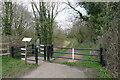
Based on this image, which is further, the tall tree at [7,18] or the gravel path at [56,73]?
the tall tree at [7,18]

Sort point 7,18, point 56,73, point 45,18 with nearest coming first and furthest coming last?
point 56,73 < point 7,18 < point 45,18

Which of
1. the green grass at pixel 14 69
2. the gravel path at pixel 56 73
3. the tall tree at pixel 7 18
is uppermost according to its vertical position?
the tall tree at pixel 7 18

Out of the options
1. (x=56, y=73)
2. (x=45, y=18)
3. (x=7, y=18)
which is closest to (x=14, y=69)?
(x=56, y=73)

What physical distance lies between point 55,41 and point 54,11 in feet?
14.1

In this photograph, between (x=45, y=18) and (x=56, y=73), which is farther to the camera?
(x=45, y=18)

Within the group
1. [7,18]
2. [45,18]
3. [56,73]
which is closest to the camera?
[56,73]

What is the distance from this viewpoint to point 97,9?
873 centimetres

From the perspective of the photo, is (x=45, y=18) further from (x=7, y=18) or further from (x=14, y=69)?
(x=14, y=69)

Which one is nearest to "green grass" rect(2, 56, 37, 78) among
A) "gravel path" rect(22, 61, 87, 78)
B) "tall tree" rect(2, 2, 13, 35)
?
"gravel path" rect(22, 61, 87, 78)

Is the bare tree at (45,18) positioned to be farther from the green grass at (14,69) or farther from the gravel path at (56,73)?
the gravel path at (56,73)

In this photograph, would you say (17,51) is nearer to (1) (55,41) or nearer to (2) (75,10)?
(1) (55,41)

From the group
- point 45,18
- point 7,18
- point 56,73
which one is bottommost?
point 56,73

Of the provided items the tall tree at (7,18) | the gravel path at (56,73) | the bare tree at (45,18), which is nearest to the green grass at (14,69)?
the gravel path at (56,73)

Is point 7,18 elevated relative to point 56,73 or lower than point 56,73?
elevated
